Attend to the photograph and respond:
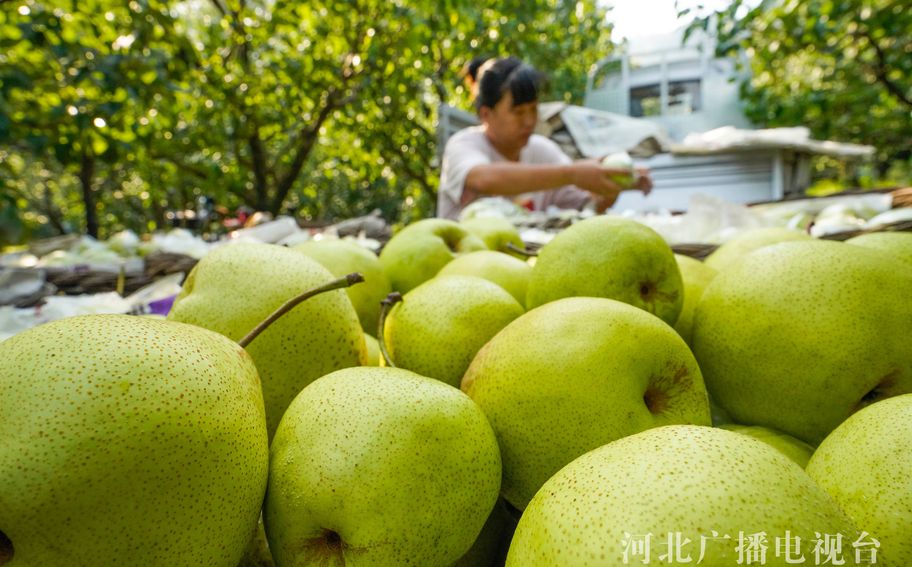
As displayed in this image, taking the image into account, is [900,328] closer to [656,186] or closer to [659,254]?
[659,254]

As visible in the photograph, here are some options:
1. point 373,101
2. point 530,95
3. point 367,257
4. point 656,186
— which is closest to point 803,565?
point 367,257

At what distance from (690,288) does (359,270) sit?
0.97 metres

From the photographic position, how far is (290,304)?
1008 millimetres

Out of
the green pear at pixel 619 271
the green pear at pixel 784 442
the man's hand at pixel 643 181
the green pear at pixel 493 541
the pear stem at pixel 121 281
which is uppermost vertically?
the green pear at pixel 619 271

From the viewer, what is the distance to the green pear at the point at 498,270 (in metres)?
1.57

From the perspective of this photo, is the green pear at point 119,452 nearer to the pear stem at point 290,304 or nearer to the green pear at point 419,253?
the pear stem at point 290,304

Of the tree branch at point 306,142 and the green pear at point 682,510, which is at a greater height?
the tree branch at point 306,142

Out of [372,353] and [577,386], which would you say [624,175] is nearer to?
[372,353]

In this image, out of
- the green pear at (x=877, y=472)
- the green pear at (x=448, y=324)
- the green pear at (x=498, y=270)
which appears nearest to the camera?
the green pear at (x=877, y=472)

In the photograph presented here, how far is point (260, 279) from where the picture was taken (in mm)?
1110

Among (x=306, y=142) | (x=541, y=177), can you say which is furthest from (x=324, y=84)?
(x=541, y=177)

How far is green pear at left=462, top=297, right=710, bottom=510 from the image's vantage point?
0.87 m

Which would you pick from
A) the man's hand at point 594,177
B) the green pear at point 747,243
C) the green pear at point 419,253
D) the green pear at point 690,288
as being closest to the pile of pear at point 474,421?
the green pear at point 690,288

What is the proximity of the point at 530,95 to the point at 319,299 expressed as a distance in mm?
3700
